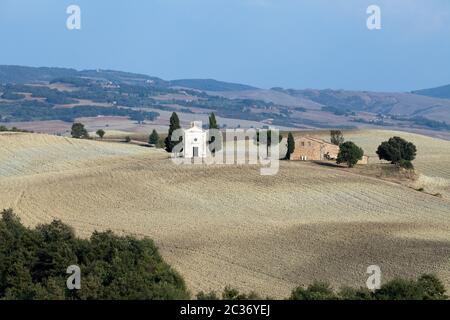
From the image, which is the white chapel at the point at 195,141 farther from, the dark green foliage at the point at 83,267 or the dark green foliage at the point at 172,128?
the dark green foliage at the point at 83,267

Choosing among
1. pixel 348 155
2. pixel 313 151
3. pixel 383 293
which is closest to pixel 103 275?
pixel 383 293

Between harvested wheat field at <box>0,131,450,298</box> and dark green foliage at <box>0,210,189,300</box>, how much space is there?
281 cm

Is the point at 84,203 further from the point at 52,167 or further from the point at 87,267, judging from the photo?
the point at 87,267

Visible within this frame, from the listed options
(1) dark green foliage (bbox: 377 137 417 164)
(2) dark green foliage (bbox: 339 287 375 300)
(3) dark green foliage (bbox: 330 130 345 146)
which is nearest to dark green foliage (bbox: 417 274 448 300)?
(2) dark green foliage (bbox: 339 287 375 300)

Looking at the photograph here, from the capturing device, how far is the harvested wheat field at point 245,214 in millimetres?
38281

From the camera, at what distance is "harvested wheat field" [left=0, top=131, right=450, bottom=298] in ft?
126

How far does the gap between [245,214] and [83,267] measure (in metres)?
22.8

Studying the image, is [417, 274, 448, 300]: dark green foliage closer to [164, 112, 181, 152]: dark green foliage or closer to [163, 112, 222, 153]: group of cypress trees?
[163, 112, 222, 153]: group of cypress trees

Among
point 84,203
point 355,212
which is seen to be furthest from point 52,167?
point 355,212
